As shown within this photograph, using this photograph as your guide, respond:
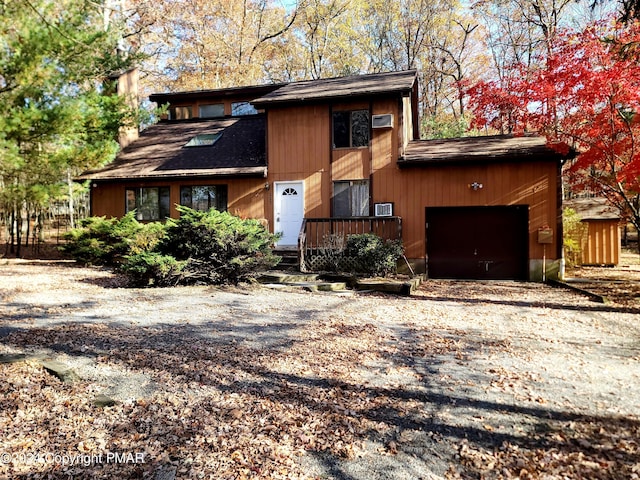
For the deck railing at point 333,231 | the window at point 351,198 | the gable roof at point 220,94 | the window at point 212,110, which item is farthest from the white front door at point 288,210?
the window at point 212,110

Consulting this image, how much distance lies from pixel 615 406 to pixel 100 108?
15447 mm

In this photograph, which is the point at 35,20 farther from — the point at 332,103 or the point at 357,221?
the point at 357,221

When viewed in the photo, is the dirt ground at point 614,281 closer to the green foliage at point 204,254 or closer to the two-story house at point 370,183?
the two-story house at point 370,183

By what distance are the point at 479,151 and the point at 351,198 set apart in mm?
3949

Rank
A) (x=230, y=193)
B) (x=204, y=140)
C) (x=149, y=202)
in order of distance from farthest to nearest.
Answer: (x=204, y=140) < (x=149, y=202) < (x=230, y=193)

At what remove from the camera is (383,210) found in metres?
12.8

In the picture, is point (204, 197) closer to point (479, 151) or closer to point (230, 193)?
point (230, 193)

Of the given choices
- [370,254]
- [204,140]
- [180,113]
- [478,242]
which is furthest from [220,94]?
[478,242]

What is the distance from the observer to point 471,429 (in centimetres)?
306

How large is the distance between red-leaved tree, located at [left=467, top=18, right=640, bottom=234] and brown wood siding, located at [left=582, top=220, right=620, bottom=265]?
5.15 metres

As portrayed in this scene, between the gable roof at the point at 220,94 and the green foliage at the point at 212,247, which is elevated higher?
the gable roof at the point at 220,94

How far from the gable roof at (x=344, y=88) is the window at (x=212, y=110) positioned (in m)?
3.85

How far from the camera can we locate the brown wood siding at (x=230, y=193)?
543 inches

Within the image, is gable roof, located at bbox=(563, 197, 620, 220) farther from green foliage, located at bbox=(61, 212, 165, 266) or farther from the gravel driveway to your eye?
green foliage, located at bbox=(61, 212, 165, 266)
